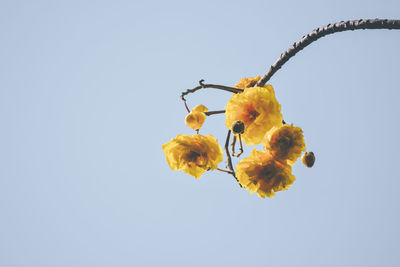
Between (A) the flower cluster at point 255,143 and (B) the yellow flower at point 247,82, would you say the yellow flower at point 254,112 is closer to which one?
(A) the flower cluster at point 255,143

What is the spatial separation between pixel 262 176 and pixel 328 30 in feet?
1.68

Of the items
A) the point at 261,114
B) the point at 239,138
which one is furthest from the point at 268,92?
the point at 239,138

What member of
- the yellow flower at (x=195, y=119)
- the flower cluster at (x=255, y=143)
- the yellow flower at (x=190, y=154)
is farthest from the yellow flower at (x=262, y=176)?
the yellow flower at (x=195, y=119)

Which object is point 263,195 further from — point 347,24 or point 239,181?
point 347,24

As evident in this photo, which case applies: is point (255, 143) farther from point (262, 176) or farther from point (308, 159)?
point (308, 159)

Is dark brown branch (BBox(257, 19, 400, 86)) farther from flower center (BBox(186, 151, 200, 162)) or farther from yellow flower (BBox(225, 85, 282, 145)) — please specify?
flower center (BBox(186, 151, 200, 162))

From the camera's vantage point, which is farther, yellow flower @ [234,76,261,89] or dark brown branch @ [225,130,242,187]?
yellow flower @ [234,76,261,89]

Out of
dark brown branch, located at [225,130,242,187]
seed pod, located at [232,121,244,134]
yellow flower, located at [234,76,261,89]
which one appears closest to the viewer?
seed pod, located at [232,121,244,134]

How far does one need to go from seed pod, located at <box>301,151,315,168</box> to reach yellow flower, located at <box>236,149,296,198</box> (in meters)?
0.13

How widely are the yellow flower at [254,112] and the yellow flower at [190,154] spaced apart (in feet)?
0.37

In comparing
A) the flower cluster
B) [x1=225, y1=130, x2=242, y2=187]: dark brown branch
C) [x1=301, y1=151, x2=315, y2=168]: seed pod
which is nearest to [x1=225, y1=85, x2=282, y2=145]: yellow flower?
the flower cluster

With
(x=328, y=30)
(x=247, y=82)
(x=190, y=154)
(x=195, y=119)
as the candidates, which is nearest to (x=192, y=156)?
(x=190, y=154)

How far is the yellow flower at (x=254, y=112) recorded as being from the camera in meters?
0.90

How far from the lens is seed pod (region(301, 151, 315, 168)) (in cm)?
105
